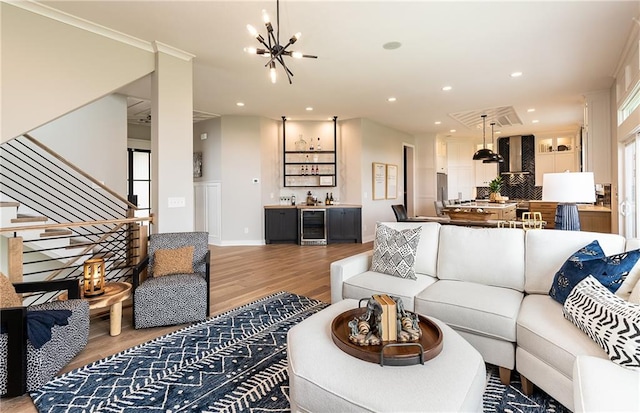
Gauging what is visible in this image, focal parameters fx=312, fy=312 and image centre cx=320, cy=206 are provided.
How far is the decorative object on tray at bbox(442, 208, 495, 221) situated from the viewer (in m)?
5.79

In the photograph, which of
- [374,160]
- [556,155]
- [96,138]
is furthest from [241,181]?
[556,155]

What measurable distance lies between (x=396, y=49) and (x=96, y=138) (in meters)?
4.98

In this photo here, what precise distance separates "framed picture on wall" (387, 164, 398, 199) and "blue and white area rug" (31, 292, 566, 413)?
631cm

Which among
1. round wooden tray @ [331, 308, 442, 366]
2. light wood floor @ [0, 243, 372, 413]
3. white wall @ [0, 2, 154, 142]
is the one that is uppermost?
white wall @ [0, 2, 154, 142]

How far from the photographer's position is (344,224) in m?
7.34

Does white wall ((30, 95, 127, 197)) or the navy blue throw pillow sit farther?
white wall ((30, 95, 127, 197))

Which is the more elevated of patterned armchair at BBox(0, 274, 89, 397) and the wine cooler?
the wine cooler

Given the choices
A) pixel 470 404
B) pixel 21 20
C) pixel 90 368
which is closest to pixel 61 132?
pixel 21 20

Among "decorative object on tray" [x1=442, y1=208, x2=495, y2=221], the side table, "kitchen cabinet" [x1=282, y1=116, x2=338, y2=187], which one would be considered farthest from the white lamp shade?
"kitchen cabinet" [x1=282, y1=116, x2=338, y2=187]

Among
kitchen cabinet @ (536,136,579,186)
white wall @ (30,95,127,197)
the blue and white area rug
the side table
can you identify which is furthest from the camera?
kitchen cabinet @ (536,136,579,186)

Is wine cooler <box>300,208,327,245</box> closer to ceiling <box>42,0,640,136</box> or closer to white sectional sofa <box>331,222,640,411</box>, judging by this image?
ceiling <box>42,0,640,136</box>

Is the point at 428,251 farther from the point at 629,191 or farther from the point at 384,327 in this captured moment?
the point at 629,191

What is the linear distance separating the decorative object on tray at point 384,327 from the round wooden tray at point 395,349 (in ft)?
0.10

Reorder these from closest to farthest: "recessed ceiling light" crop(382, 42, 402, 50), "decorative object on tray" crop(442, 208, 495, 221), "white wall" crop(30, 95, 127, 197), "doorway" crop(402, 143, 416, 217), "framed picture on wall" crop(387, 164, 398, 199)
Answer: "recessed ceiling light" crop(382, 42, 402, 50) → "white wall" crop(30, 95, 127, 197) → "decorative object on tray" crop(442, 208, 495, 221) → "framed picture on wall" crop(387, 164, 398, 199) → "doorway" crop(402, 143, 416, 217)
